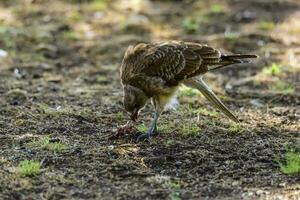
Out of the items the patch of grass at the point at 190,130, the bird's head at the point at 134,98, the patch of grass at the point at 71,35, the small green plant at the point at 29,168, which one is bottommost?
the patch of grass at the point at 71,35

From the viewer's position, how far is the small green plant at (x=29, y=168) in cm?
626

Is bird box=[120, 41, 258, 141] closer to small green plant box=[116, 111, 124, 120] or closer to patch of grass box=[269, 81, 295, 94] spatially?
small green plant box=[116, 111, 124, 120]

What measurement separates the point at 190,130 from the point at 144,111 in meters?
1.40

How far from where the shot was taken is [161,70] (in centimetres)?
739

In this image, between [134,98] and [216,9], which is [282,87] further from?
[216,9]

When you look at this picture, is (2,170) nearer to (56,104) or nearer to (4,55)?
(56,104)

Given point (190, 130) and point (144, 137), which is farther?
point (190, 130)

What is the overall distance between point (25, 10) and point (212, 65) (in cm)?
834

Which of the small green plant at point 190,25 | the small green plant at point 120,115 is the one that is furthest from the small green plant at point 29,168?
the small green plant at point 190,25

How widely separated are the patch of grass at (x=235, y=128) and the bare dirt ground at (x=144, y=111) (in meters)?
0.02

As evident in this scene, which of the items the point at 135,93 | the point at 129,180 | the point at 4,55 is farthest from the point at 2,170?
the point at 4,55

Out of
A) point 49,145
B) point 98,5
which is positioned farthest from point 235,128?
point 98,5

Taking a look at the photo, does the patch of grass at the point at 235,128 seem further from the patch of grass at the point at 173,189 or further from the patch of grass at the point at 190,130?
the patch of grass at the point at 173,189

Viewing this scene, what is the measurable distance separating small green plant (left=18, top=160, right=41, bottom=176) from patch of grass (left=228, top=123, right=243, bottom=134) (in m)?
2.49
